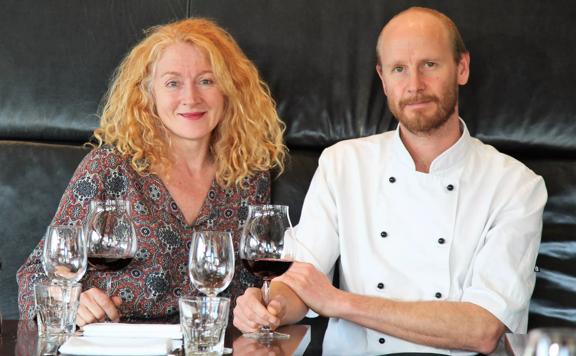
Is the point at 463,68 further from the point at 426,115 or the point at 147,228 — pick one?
the point at 147,228

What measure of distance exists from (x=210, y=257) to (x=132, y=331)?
0.20 metres

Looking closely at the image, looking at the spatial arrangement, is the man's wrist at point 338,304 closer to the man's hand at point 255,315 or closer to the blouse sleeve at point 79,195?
the man's hand at point 255,315

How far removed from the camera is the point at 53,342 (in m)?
1.68

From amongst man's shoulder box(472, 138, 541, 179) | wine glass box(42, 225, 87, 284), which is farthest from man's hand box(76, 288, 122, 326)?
man's shoulder box(472, 138, 541, 179)

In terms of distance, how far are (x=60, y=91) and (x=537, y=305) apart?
154 cm

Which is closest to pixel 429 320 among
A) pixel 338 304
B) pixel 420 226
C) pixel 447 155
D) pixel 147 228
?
pixel 338 304

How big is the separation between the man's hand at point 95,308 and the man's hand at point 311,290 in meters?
0.41

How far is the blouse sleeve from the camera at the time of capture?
244 cm

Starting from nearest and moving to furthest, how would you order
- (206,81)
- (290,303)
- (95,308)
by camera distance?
(95,308)
(290,303)
(206,81)

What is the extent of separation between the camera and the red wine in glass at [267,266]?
1808 mm

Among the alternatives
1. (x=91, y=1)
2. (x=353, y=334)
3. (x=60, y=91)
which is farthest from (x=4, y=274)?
(x=353, y=334)

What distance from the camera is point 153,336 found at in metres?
1.71

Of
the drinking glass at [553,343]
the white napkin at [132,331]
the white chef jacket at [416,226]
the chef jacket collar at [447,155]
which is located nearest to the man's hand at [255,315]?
the white napkin at [132,331]

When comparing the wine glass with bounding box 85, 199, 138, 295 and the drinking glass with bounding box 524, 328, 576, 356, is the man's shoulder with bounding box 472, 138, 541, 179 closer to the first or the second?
the wine glass with bounding box 85, 199, 138, 295
